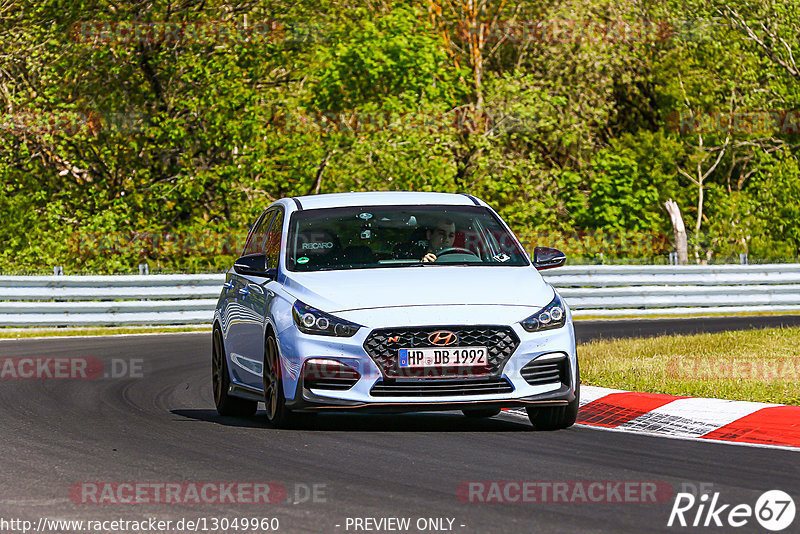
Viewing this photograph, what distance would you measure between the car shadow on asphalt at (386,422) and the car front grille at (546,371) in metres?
0.58

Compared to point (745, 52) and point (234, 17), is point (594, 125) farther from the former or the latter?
point (234, 17)

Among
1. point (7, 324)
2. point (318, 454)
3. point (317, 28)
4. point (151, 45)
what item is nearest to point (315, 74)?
point (317, 28)

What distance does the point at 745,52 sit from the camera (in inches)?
1864

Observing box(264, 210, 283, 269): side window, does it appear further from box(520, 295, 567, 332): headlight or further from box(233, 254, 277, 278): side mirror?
box(520, 295, 567, 332): headlight

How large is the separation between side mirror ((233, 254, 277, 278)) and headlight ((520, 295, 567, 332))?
2.06 metres

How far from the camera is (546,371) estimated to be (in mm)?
9602

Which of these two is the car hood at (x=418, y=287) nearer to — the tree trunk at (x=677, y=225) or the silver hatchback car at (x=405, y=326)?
the silver hatchback car at (x=405, y=326)

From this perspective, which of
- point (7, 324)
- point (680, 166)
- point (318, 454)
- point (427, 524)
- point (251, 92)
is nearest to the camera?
point (427, 524)

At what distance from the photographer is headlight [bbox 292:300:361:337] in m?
9.42

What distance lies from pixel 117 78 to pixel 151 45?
1.06 m

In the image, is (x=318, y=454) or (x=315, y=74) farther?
(x=315, y=74)
